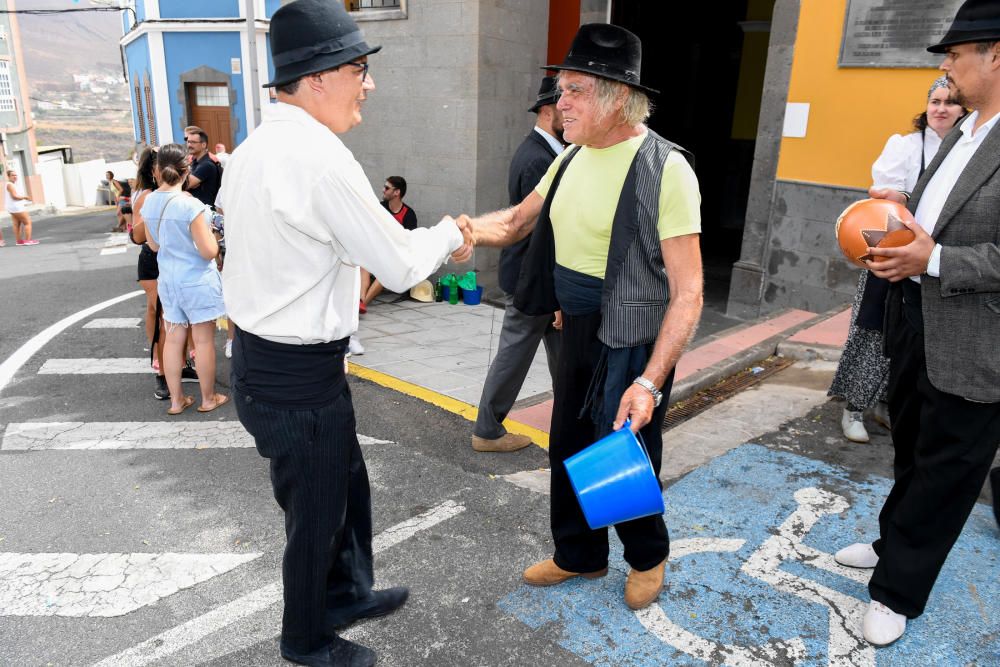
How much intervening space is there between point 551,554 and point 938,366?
1.76m

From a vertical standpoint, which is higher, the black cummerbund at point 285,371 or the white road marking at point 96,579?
the black cummerbund at point 285,371

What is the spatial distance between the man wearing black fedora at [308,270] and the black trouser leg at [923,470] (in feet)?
5.66

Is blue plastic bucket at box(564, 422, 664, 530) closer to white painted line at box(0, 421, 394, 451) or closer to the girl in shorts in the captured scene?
white painted line at box(0, 421, 394, 451)

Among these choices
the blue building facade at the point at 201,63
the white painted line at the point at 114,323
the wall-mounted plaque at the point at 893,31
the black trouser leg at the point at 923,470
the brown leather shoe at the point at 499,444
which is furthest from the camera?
the blue building facade at the point at 201,63

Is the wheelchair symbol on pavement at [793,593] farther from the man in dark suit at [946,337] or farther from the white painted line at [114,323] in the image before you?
the white painted line at [114,323]

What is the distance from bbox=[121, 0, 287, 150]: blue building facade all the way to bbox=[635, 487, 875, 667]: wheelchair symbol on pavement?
20.3 m

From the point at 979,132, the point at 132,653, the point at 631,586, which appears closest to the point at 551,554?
the point at 631,586

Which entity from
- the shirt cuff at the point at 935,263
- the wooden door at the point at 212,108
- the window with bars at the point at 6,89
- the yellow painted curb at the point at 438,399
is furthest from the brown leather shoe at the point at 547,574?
the window with bars at the point at 6,89

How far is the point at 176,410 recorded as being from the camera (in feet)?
16.8

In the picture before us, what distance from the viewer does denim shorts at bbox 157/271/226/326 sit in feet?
16.5

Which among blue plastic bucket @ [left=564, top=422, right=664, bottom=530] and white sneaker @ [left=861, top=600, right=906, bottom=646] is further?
white sneaker @ [left=861, top=600, right=906, bottom=646]

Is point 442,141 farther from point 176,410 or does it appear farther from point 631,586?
point 631,586

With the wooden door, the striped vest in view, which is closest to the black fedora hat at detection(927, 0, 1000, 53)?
the striped vest

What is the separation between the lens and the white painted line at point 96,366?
6062mm
